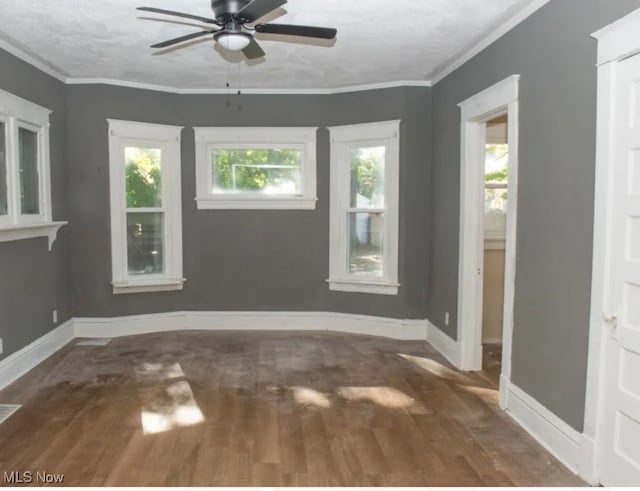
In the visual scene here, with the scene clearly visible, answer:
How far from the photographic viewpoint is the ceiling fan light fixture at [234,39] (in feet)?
9.37

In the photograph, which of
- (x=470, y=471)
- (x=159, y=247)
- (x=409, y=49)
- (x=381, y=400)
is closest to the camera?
(x=470, y=471)

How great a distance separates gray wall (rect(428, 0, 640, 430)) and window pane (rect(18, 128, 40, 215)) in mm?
3885

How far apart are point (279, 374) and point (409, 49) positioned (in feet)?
9.54

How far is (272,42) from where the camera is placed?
4.07m

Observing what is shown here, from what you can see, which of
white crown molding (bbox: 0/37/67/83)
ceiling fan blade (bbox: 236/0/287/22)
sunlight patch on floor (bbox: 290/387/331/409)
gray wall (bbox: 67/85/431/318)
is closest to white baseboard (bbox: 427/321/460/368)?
gray wall (bbox: 67/85/431/318)

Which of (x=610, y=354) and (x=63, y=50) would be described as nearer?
(x=610, y=354)

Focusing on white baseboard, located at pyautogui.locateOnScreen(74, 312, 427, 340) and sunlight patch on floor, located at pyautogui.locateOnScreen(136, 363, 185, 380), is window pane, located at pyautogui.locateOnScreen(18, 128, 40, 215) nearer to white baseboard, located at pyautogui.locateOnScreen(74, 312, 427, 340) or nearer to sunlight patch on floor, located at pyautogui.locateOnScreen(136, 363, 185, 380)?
white baseboard, located at pyautogui.locateOnScreen(74, 312, 427, 340)

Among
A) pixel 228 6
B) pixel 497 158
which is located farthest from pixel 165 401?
pixel 497 158

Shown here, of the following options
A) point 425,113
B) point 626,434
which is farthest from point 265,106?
point 626,434

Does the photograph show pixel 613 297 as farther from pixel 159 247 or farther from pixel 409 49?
pixel 159 247

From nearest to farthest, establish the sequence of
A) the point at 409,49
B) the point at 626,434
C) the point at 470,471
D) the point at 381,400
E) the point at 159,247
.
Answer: the point at 626,434, the point at 470,471, the point at 381,400, the point at 409,49, the point at 159,247

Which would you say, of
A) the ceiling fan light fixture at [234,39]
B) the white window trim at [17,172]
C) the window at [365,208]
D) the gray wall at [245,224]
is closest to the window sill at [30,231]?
the white window trim at [17,172]

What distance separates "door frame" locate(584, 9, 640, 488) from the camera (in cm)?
242

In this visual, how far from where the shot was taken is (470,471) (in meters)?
2.72
